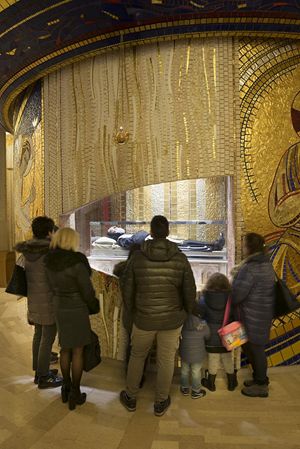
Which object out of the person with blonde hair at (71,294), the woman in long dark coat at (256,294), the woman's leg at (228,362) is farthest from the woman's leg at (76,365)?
the woman in long dark coat at (256,294)

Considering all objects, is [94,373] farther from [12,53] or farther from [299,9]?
[299,9]

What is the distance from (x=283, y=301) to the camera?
2.71 metres

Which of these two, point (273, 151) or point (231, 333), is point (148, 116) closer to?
point (273, 151)

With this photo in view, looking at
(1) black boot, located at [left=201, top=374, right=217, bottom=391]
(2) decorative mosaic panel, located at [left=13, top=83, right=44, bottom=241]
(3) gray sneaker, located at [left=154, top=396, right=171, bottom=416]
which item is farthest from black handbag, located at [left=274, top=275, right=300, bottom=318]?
(2) decorative mosaic panel, located at [left=13, top=83, right=44, bottom=241]

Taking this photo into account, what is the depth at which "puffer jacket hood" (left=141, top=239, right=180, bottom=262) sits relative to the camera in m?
2.37

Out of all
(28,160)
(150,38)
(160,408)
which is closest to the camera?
(160,408)

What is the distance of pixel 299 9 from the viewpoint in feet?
8.80

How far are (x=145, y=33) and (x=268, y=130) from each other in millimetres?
1365

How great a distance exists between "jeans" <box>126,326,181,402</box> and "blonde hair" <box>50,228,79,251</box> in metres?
0.71

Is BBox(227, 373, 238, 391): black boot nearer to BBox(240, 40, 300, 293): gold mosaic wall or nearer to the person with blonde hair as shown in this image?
BBox(240, 40, 300, 293): gold mosaic wall

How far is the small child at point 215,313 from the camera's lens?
8.96ft

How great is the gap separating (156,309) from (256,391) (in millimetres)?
1117

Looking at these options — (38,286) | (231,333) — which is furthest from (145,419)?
(38,286)

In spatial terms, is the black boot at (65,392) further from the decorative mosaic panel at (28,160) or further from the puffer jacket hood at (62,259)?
the decorative mosaic panel at (28,160)
